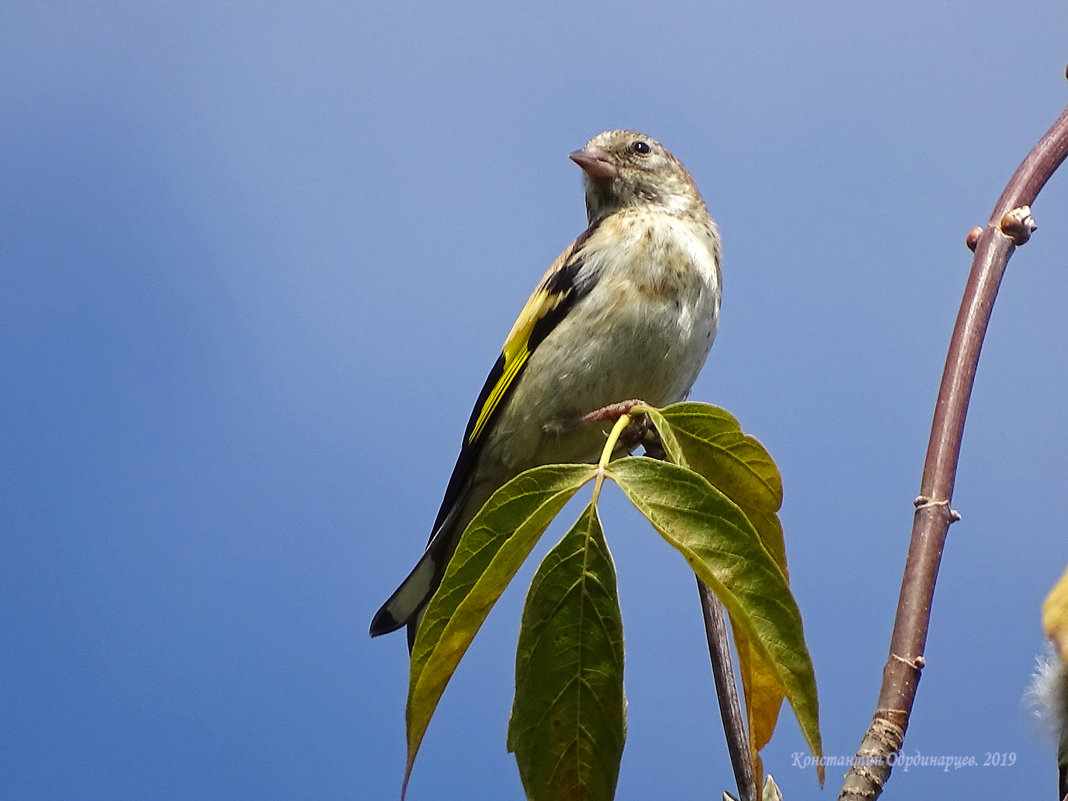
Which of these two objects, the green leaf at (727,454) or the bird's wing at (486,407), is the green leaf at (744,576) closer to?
the green leaf at (727,454)

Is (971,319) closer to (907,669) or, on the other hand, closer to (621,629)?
(907,669)

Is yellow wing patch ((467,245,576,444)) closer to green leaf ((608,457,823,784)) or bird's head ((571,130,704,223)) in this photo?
bird's head ((571,130,704,223))

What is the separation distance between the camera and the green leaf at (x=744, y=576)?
116cm

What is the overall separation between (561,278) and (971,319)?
1945 mm

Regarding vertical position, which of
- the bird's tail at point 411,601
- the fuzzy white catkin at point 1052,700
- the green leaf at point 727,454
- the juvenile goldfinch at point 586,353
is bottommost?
the fuzzy white catkin at point 1052,700

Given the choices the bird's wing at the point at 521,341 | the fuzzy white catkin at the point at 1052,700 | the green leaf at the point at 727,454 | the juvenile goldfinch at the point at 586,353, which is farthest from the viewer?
the bird's wing at the point at 521,341

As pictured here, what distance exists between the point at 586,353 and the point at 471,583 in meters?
1.77

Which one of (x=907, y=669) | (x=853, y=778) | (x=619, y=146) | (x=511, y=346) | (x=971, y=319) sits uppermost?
(x=619, y=146)

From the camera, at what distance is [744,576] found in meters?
1.18

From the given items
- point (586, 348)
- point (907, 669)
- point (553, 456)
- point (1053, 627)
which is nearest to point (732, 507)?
point (907, 669)

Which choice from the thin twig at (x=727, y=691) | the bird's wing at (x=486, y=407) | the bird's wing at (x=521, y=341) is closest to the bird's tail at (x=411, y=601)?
the bird's wing at (x=486, y=407)

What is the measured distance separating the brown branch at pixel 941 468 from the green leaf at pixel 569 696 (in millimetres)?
259

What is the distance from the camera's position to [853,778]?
1111 mm

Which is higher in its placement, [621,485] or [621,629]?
[621,485]
